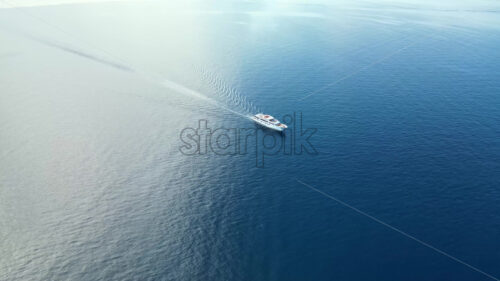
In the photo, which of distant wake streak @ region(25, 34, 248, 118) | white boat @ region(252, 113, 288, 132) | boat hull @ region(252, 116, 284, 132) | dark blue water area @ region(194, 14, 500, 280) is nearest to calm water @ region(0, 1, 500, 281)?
dark blue water area @ region(194, 14, 500, 280)

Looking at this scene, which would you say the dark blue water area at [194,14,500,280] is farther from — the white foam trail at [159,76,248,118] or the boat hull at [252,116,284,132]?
the white foam trail at [159,76,248,118]

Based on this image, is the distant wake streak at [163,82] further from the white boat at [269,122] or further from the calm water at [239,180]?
the white boat at [269,122]

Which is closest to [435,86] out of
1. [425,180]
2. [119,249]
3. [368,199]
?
[425,180]

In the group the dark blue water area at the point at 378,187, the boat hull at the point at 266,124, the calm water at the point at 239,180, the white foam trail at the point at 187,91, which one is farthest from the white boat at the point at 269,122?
the dark blue water area at the point at 378,187

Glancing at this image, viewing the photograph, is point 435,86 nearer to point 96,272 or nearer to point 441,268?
point 441,268

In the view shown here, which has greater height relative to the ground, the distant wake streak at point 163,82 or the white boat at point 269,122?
the distant wake streak at point 163,82
